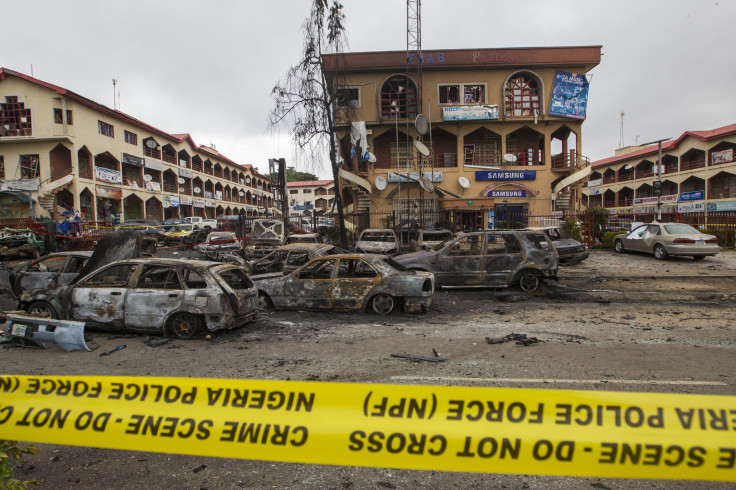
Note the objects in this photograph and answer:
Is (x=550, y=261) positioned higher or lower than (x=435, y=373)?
higher

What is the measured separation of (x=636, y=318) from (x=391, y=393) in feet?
24.0

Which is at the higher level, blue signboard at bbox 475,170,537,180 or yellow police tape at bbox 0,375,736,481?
blue signboard at bbox 475,170,537,180

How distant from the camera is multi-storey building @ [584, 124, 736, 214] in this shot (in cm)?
3591

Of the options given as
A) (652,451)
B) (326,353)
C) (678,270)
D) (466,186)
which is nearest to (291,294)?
(326,353)

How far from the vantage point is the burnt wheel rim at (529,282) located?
990 cm

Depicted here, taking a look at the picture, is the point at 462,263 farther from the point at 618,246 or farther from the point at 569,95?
the point at 569,95

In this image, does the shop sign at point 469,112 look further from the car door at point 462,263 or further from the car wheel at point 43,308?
the car wheel at point 43,308

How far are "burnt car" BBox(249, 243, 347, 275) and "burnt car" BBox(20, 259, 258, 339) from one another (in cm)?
280

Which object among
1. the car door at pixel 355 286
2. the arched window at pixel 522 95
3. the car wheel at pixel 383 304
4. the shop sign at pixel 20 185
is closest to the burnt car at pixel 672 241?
the arched window at pixel 522 95

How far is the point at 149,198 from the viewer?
38.0 meters

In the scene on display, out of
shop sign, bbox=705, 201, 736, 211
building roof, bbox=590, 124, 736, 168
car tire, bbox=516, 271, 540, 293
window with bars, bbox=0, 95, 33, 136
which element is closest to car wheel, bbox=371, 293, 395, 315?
car tire, bbox=516, 271, 540, 293

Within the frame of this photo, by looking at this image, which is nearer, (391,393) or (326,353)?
(391,393)

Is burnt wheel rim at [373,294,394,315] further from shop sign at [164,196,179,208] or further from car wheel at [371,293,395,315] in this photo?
shop sign at [164,196,179,208]

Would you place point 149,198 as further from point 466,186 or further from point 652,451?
point 652,451
